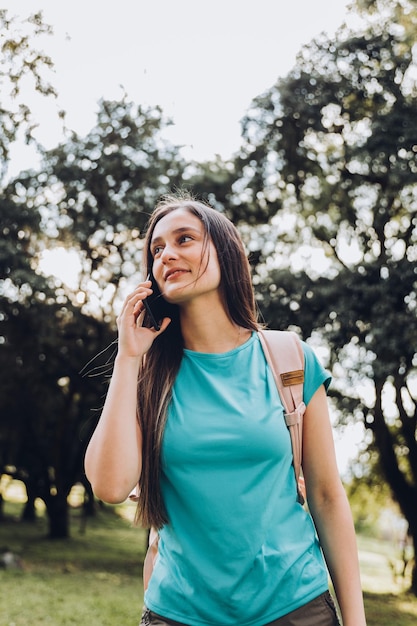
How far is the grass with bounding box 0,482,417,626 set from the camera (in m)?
12.1

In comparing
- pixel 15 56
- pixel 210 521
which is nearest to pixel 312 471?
pixel 210 521

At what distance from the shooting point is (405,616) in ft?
49.5

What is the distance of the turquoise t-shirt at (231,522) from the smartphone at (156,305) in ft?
0.99

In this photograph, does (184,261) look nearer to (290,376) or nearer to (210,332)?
(210,332)

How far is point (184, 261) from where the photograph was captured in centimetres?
208

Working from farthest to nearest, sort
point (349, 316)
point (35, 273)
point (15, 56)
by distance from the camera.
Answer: point (35, 273) → point (349, 316) → point (15, 56)

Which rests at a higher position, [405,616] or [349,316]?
[349,316]

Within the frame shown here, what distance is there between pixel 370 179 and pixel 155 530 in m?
14.0

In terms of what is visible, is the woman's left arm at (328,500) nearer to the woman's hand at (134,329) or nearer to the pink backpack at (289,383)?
the pink backpack at (289,383)

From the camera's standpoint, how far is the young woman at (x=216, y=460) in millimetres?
1824

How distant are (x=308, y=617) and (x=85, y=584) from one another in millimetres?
14955

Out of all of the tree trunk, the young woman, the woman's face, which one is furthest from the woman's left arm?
the tree trunk

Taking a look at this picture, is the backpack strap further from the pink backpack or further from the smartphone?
the smartphone

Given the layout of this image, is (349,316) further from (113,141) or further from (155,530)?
(155,530)
